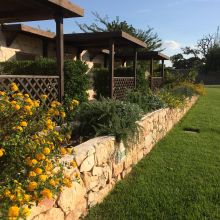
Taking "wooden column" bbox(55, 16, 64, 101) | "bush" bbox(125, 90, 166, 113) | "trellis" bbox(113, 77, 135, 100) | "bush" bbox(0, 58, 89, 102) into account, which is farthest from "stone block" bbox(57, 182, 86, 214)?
"trellis" bbox(113, 77, 135, 100)

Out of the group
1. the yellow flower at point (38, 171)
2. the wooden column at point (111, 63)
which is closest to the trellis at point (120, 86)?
the wooden column at point (111, 63)

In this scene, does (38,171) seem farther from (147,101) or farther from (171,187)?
(147,101)

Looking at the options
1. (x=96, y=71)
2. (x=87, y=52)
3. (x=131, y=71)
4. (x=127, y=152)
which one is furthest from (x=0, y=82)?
(x=87, y=52)

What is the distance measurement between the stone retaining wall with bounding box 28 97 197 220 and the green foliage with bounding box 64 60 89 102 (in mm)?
1932

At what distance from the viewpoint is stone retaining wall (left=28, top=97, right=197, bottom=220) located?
3002 millimetres

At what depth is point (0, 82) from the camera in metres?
4.74

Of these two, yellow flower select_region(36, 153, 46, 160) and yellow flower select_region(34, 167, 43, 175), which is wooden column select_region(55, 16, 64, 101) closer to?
yellow flower select_region(36, 153, 46, 160)

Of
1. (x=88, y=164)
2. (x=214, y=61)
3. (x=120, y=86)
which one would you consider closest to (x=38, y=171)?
(x=88, y=164)

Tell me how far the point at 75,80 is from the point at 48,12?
1.70 meters

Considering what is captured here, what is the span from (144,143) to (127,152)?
Result: 1.09 metres

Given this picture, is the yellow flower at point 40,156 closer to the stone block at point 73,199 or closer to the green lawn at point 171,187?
the stone block at point 73,199

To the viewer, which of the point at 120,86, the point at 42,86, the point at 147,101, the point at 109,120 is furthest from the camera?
the point at 120,86

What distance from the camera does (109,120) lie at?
16.2ft

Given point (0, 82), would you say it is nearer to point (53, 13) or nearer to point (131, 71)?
point (53, 13)
